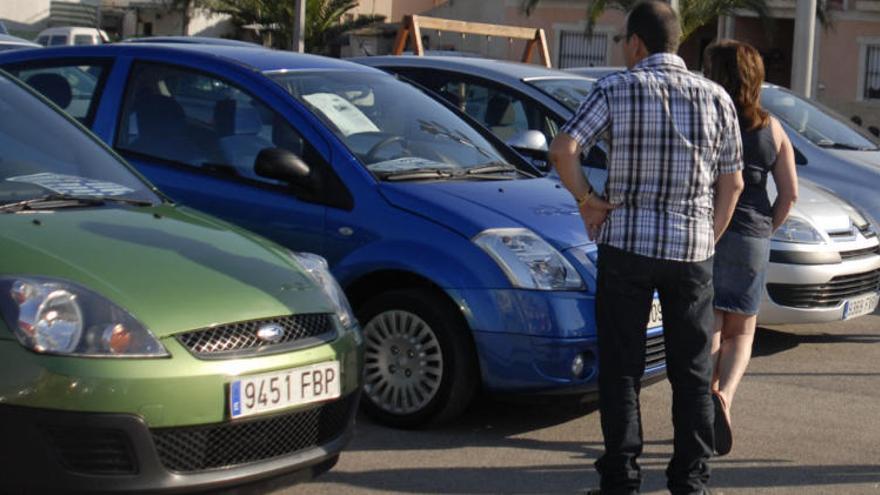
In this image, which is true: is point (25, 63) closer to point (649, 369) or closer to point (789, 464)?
point (649, 369)

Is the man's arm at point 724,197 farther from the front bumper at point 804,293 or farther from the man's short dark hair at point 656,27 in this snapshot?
the front bumper at point 804,293

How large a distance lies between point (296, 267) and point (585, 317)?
1.51 m

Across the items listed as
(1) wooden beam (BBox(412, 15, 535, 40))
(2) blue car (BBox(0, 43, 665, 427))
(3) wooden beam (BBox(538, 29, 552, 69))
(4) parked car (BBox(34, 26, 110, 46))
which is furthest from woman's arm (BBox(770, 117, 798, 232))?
(4) parked car (BBox(34, 26, 110, 46))

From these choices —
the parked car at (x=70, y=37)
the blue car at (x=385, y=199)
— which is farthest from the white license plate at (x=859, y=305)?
the parked car at (x=70, y=37)

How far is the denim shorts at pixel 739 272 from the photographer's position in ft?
20.0

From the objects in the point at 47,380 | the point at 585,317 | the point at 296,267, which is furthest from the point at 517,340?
the point at 47,380

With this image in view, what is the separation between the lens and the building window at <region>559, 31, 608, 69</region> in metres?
36.4

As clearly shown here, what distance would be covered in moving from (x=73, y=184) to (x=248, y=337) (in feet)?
3.88

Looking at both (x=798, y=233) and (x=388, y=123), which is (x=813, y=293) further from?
(x=388, y=123)

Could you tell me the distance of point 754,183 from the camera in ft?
20.2

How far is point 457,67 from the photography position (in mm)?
9547

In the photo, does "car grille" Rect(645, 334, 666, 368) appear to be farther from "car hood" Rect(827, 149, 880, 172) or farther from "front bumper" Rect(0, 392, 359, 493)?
"car hood" Rect(827, 149, 880, 172)

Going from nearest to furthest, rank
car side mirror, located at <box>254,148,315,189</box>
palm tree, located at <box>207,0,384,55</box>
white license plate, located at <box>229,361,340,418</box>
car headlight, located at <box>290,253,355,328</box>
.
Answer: white license plate, located at <box>229,361,340,418</box>
car headlight, located at <box>290,253,355,328</box>
car side mirror, located at <box>254,148,315,189</box>
palm tree, located at <box>207,0,384,55</box>

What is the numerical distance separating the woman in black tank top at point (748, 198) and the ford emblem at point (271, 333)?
2.21 m
